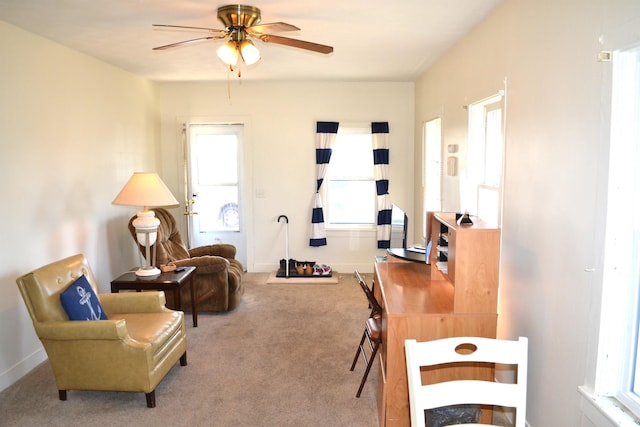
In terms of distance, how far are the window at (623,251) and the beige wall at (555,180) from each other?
4cm

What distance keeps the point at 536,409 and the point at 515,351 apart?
1060mm

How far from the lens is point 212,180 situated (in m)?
6.62

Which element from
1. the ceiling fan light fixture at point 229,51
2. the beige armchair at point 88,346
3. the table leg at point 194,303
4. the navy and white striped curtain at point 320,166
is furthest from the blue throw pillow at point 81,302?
the navy and white striped curtain at point 320,166

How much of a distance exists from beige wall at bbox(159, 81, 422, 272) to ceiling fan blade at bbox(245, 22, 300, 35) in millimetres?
3384

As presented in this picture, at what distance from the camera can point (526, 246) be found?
9.21 ft

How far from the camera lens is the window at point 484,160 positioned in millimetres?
3643

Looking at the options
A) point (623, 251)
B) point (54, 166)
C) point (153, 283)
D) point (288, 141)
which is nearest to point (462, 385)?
point (623, 251)

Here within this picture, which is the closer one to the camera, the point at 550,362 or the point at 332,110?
the point at 550,362

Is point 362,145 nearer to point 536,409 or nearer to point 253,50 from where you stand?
point 253,50

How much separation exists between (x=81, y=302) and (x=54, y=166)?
1.52 meters

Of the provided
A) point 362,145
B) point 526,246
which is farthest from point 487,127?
point 362,145

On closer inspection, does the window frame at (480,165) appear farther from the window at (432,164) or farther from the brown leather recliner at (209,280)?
the brown leather recliner at (209,280)

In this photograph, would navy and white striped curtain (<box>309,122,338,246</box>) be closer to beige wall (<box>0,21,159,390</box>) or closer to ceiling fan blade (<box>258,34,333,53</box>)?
beige wall (<box>0,21,159,390</box>)

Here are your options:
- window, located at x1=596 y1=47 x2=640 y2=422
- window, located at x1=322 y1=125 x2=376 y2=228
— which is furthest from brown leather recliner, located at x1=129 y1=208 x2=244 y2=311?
window, located at x1=596 y1=47 x2=640 y2=422
